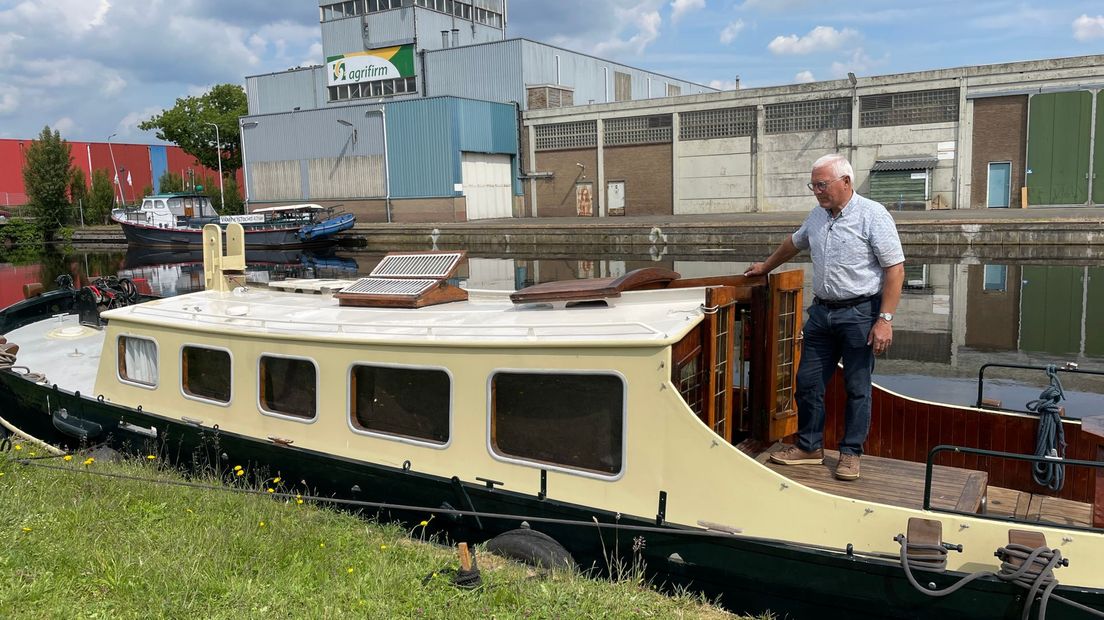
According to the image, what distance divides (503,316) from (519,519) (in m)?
1.44

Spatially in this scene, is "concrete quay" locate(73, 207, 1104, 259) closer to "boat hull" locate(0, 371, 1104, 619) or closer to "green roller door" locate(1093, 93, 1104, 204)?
"green roller door" locate(1093, 93, 1104, 204)

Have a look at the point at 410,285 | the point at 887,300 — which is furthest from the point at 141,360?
the point at 887,300

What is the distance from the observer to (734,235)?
3102cm

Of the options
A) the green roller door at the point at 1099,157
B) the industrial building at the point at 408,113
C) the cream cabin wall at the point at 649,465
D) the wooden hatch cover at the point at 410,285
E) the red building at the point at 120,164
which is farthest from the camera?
the red building at the point at 120,164

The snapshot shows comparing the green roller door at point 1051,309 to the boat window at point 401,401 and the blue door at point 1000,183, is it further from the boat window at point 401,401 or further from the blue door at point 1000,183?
the blue door at point 1000,183

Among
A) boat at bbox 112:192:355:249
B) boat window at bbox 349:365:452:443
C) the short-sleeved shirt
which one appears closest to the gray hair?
the short-sleeved shirt

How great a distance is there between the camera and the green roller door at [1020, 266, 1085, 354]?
48.3 ft

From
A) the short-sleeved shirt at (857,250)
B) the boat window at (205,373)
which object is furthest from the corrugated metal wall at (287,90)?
the short-sleeved shirt at (857,250)

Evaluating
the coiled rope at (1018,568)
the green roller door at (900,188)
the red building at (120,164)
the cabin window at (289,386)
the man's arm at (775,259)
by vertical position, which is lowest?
the coiled rope at (1018,568)

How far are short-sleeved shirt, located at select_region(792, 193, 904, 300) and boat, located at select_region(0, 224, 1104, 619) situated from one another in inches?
20.4

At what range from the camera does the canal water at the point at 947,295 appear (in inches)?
478

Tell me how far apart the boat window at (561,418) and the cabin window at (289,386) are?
1.77 metres

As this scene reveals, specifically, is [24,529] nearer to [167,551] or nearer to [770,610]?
[167,551]

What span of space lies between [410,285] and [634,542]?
3.03m
